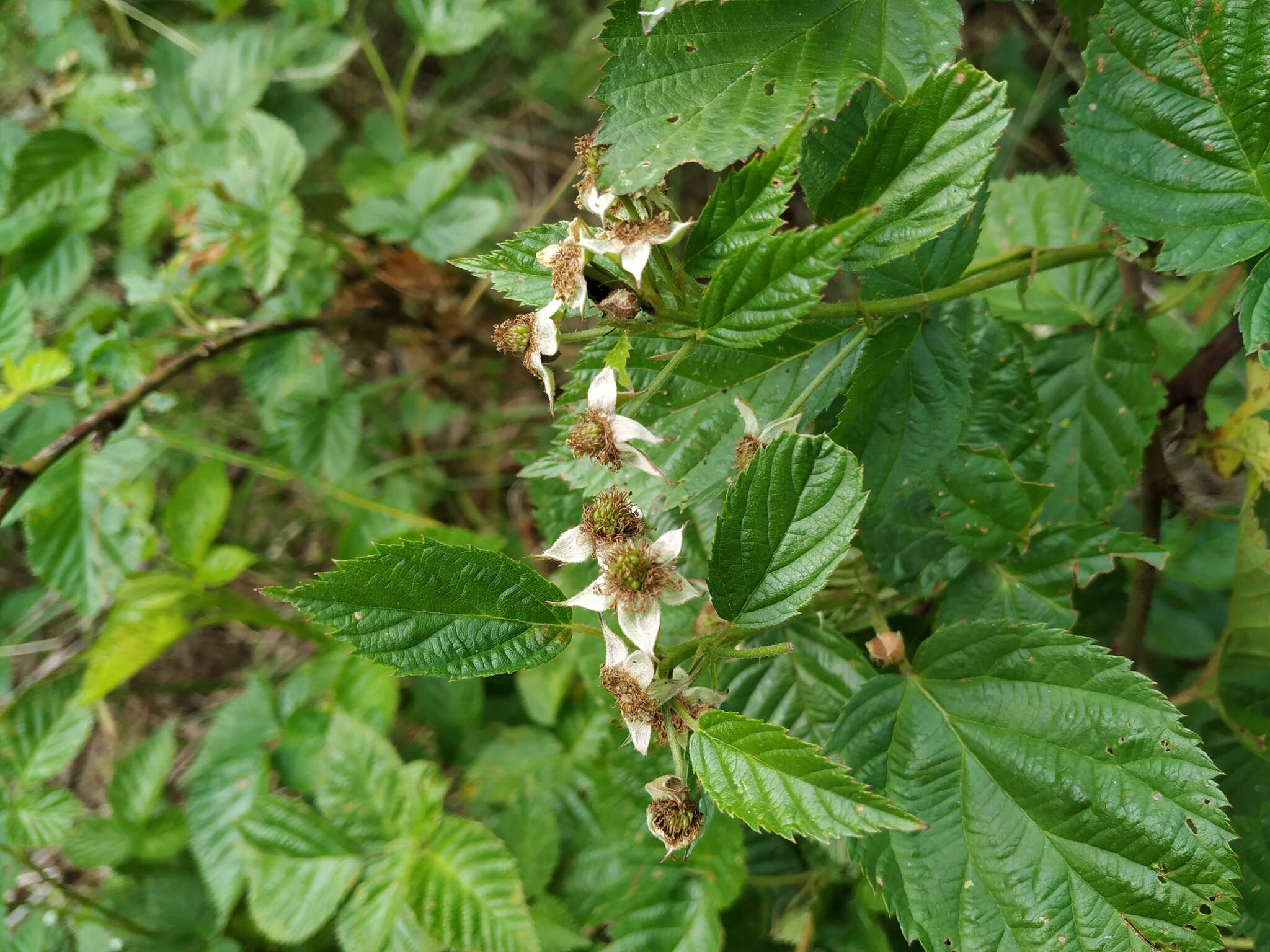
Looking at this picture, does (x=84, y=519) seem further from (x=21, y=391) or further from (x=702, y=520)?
(x=702, y=520)

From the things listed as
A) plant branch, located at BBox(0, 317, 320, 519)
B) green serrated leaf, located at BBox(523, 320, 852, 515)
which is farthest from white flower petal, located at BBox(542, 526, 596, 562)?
plant branch, located at BBox(0, 317, 320, 519)

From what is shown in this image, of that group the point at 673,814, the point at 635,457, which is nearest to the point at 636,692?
the point at 673,814

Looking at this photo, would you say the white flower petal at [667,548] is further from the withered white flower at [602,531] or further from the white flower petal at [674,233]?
the white flower petal at [674,233]

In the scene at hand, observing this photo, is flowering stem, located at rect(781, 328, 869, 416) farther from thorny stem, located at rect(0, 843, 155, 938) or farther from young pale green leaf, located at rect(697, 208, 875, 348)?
thorny stem, located at rect(0, 843, 155, 938)

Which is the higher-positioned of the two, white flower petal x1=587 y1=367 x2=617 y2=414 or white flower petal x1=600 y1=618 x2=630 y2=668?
white flower petal x1=587 y1=367 x2=617 y2=414

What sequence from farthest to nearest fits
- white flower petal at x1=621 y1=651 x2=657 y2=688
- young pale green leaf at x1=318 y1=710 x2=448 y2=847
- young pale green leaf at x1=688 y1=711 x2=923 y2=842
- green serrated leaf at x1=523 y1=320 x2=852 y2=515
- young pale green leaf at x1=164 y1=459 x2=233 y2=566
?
young pale green leaf at x1=164 y1=459 x2=233 y2=566 < young pale green leaf at x1=318 y1=710 x2=448 y2=847 < green serrated leaf at x1=523 y1=320 x2=852 y2=515 < white flower petal at x1=621 y1=651 x2=657 y2=688 < young pale green leaf at x1=688 y1=711 x2=923 y2=842

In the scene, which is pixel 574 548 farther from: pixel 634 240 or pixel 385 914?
pixel 385 914

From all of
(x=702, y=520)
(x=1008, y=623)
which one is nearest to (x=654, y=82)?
(x=702, y=520)
